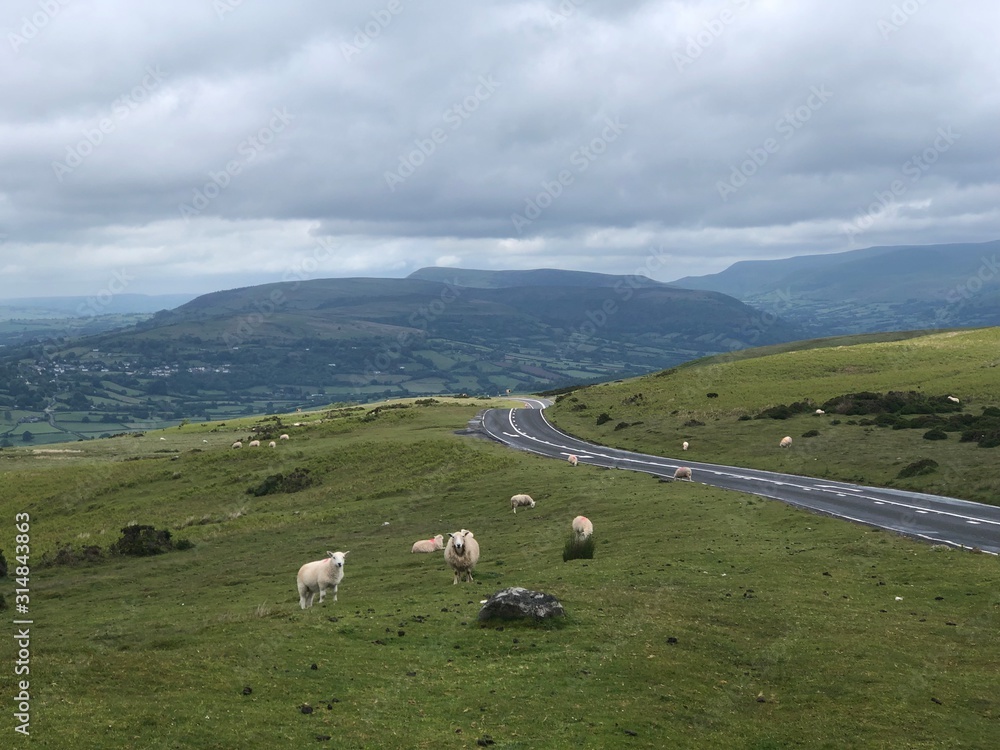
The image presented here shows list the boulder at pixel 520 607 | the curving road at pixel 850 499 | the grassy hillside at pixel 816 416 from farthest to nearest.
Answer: the grassy hillside at pixel 816 416, the curving road at pixel 850 499, the boulder at pixel 520 607

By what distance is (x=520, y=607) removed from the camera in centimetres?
2033

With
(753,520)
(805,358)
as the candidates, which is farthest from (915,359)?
(753,520)

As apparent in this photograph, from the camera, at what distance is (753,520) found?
123 ft

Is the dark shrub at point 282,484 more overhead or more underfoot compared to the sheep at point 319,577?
more underfoot

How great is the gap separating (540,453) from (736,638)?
50.3 meters

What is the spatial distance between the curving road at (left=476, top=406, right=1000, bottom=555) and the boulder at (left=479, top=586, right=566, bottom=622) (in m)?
19.4

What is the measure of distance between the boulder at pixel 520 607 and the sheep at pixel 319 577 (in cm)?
705

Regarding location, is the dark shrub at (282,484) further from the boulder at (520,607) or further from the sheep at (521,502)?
the boulder at (520,607)

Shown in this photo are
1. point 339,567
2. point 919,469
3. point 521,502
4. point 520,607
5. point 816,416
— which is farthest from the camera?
point 816,416

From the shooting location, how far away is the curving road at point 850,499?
3347 cm

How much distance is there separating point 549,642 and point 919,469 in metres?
37.8

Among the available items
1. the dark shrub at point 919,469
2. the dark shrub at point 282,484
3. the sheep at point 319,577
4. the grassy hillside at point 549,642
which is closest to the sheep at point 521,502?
the grassy hillside at point 549,642

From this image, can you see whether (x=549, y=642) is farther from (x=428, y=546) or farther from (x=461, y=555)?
(x=428, y=546)

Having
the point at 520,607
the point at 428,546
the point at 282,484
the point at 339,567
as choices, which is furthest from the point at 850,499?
the point at 282,484
